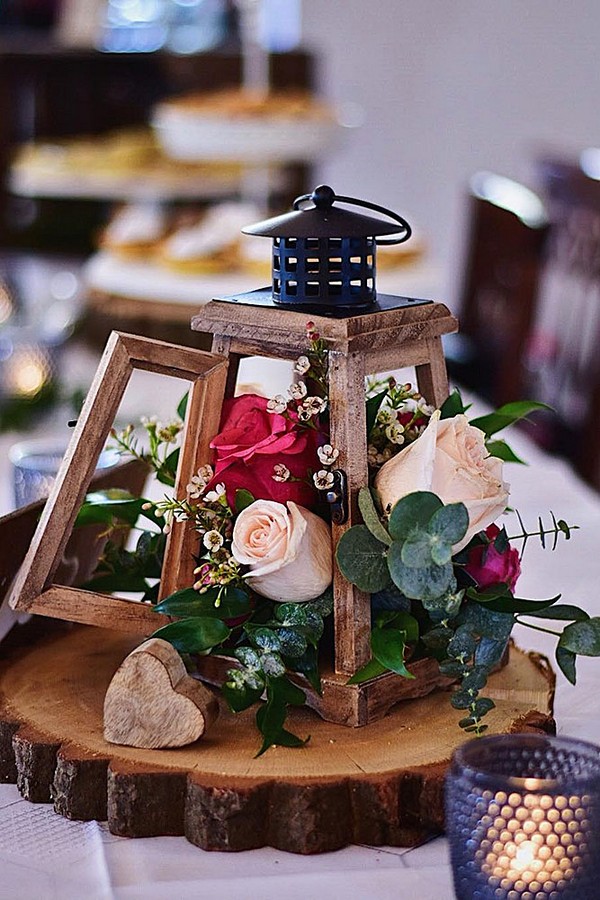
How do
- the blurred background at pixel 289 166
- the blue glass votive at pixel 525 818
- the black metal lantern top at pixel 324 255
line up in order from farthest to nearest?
the blurred background at pixel 289 166 → the black metal lantern top at pixel 324 255 → the blue glass votive at pixel 525 818

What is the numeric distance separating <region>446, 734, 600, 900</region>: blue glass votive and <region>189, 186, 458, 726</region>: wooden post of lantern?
0.16 m

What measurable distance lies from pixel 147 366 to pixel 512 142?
11.0 ft

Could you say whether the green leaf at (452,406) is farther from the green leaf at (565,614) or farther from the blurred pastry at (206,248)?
the blurred pastry at (206,248)

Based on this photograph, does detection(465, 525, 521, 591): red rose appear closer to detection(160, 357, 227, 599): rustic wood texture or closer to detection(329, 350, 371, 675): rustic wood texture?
detection(329, 350, 371, 675): rustic wood texture

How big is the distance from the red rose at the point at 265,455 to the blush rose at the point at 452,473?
1.9 inches

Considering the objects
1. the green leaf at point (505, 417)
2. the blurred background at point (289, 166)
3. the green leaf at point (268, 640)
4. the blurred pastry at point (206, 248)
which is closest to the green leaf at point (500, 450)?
the green leaf at point (505, 417)

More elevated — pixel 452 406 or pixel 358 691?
pixel 452 406

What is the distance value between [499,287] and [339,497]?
5.53ft

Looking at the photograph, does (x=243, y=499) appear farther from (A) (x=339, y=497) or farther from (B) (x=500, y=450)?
(B) (x=500, y=450)

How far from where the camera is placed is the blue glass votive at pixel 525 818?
550 mm

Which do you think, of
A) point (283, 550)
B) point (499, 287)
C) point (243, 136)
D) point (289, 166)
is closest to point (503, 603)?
point (283, 550)

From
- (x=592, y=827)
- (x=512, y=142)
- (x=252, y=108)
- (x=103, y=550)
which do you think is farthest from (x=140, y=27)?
(x=592, y=827)

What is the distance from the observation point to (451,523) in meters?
0.66

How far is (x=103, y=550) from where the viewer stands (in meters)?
0.92
